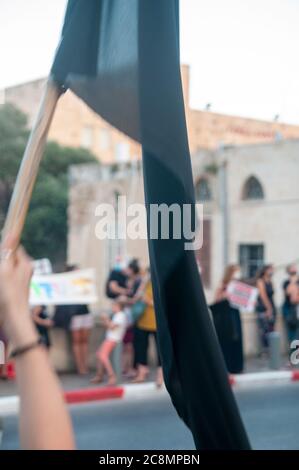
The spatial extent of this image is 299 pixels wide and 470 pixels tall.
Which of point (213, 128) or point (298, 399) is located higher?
point (213, 128)

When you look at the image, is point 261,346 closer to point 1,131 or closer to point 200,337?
point 200,337

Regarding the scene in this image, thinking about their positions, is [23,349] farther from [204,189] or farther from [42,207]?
[42,207]

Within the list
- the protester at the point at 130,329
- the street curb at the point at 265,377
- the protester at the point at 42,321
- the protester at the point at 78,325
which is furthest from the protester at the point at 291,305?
the protester at the point at 42,321

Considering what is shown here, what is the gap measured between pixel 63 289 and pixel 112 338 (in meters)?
0.92

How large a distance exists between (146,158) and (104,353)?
24.6 feet

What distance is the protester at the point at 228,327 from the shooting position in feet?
31.2

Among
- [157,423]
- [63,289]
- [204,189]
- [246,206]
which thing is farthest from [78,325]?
[204,189]

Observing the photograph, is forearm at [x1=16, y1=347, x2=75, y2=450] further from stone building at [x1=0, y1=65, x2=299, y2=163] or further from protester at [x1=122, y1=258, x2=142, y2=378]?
stone building at [x1=0, y1=65, x2=299, y2=163]

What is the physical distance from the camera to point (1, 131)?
32.5m

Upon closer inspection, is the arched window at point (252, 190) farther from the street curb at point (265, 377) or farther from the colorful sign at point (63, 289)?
the colorful sign at point (63, 289)

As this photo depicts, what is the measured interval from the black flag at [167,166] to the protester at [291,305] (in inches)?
375

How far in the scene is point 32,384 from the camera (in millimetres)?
1163
